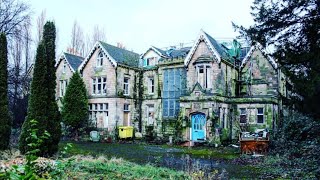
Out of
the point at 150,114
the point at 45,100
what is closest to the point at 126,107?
the point at 150,114

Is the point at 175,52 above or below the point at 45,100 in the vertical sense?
above

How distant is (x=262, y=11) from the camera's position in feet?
43.9

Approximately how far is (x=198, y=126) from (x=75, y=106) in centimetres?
1285

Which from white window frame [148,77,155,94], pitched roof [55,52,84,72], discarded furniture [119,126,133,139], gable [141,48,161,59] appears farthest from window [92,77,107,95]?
gable [141,48,161,59]

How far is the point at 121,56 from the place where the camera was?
3356 centimetres

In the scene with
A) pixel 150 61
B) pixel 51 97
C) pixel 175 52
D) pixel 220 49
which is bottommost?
pixel 51 97

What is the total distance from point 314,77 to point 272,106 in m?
15.8

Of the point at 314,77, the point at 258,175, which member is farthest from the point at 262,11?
the point at 258,175

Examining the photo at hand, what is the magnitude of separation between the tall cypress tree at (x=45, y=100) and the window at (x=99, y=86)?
16214 mm

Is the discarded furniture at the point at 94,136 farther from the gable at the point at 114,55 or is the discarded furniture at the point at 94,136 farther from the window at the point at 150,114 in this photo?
the gable at the point at 114,55

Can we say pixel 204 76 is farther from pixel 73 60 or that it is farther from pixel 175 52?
pixel 73 60

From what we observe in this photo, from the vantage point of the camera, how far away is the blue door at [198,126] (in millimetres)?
26688

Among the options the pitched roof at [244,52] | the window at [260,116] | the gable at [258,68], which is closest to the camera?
the window at [260,116]

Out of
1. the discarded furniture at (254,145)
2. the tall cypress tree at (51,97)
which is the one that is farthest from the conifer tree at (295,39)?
the tall cypress tree at (51,97)
